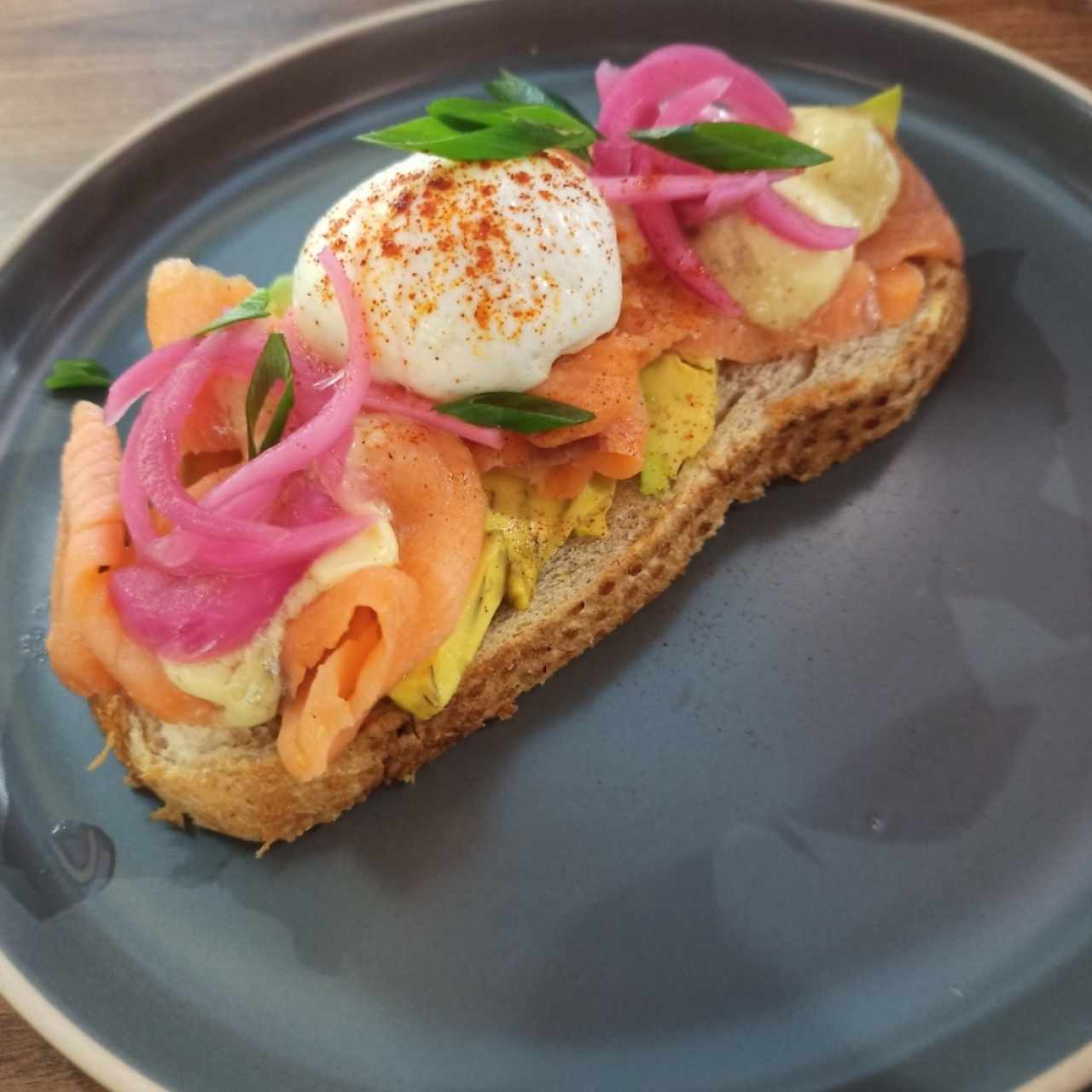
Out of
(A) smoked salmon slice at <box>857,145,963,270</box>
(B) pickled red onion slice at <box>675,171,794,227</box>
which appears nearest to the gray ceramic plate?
(A) smoked salmon slice at <box>857,145,963,270</box>

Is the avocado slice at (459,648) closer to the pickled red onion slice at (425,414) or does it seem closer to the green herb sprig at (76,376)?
the pickled red onion slice at (425,414)

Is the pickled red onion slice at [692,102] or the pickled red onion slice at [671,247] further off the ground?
the pickled red onion slice at [692,102]

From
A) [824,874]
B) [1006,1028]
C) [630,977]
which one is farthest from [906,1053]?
[630,977]

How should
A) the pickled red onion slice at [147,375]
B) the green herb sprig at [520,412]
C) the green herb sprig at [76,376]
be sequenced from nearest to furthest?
the green herb sprig at [520,412]
the pickled red onion slice at [147,375]
the green herb sprig at [76,376]

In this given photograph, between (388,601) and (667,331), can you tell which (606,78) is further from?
(388,601)

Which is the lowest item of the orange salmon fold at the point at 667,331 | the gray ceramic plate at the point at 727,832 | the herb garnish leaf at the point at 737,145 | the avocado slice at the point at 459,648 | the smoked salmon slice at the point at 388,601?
the gray ceramic plate at the point at 727,832

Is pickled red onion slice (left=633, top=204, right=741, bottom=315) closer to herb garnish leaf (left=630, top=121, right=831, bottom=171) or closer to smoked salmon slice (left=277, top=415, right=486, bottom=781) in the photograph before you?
herb garnish leaf (left=630, top=121, right=831, bottom=171)

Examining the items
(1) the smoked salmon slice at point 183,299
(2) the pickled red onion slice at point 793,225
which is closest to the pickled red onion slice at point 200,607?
(1) the smoked salmon slice at point 183,299

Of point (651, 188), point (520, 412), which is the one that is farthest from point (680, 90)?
point (520, 412)
